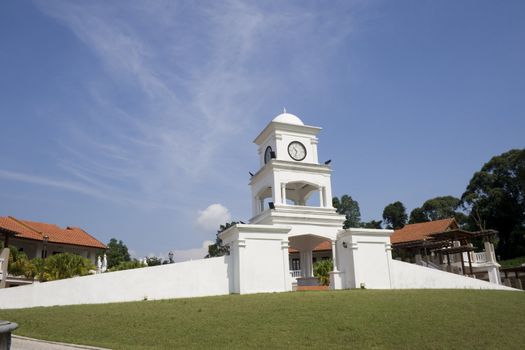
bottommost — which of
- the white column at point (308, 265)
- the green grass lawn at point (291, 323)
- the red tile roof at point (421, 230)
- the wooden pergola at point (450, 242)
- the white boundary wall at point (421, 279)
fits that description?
the green grass lawn at point (291, 323)

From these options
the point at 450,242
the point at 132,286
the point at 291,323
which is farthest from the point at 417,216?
the point at 291,323

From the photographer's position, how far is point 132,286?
21516 millimetres

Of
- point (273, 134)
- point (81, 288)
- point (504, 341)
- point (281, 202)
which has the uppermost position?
point (273, 134)

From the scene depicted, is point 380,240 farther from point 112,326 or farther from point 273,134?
point 112,326

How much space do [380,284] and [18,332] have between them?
18.4 meters

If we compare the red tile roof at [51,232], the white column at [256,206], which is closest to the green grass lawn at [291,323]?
the white column at [256,206]

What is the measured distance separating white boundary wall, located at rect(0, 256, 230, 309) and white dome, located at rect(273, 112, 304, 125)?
33.0ft

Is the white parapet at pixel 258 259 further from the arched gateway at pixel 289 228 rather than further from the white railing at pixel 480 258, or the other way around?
the white railing at pixel 480 258

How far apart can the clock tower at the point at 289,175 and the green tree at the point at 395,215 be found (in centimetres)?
5344

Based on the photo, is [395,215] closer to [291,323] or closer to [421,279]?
[421,279]

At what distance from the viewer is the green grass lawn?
40.3ft

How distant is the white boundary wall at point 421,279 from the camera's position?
2647 centimetres

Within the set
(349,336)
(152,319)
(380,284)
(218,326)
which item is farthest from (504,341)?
(380,284)

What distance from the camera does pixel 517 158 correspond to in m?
61.5
